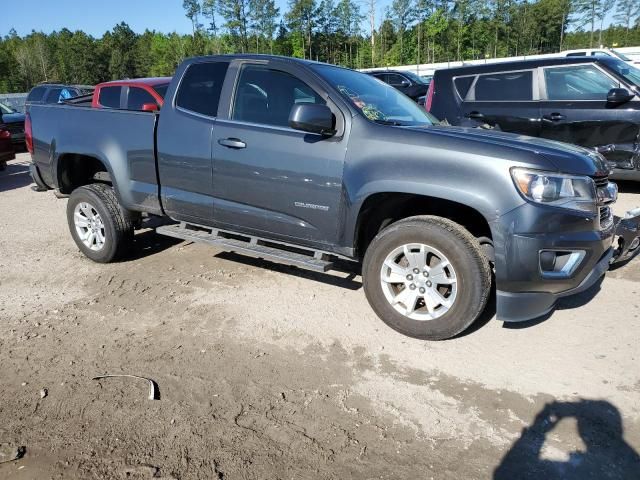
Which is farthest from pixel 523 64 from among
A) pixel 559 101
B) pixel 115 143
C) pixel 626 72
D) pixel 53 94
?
pixel 53 94

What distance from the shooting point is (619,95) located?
21.6ft

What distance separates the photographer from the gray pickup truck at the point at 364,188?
128 inches

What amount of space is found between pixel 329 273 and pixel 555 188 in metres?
2.33

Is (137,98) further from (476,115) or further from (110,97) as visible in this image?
(476,115)

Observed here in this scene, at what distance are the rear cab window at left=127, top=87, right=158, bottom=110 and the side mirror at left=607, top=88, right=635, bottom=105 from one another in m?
6.60

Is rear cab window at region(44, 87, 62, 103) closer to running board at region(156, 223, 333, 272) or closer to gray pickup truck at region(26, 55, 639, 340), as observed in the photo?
gray pickup truck at region(26, 55, 639, 340)

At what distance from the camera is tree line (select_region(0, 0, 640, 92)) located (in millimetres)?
64000

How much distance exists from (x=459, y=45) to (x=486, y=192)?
66.2 m

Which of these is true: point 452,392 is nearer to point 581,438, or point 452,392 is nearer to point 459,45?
point 581,438

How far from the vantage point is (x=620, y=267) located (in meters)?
4.73

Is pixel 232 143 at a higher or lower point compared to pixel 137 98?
lower

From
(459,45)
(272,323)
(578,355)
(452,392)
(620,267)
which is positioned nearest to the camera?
(452,392)

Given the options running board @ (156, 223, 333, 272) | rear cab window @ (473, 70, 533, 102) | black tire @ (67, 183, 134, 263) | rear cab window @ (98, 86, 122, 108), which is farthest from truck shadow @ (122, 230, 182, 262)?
rear cab window @ (473, 70, 533, 102)

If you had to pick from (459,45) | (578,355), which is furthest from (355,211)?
(459,45)
